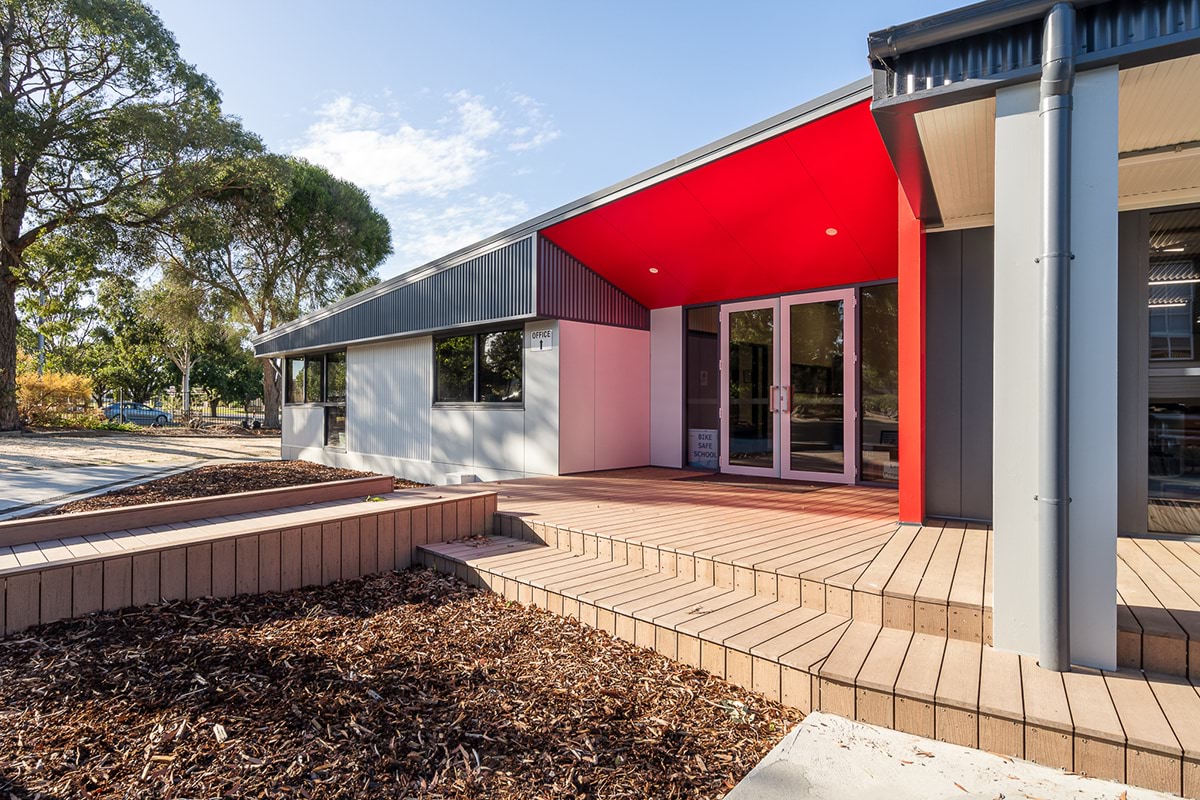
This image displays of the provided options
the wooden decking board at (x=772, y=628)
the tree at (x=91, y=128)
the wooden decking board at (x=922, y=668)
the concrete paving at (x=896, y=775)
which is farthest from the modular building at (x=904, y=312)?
the tree at (x=91, y=128)

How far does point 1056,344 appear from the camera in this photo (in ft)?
6.55

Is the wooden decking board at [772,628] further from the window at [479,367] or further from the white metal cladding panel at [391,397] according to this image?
the white metal cladding panel at [391,397]

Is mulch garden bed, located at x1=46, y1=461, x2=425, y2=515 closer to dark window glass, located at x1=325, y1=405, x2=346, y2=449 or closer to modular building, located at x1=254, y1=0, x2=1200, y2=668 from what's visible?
dark window glass, located at x1=325, y1=405, x2=346, y2=449

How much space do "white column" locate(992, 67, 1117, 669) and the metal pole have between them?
5 centimetres

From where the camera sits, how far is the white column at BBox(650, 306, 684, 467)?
7.66 metres

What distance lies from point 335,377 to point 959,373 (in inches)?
416

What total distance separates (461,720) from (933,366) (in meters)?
3.92

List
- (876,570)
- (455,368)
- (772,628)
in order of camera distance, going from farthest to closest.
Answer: (455,368) < (876,570) < (772,628)

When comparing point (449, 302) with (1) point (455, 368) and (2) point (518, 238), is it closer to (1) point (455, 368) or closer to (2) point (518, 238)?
(1) point (455, 368)

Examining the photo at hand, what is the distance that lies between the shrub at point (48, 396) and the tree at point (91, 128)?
9.06ft

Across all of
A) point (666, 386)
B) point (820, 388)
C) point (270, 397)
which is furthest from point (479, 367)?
point (270, 397)

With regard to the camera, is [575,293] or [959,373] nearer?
[959,373]

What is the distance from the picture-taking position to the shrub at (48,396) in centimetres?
1720

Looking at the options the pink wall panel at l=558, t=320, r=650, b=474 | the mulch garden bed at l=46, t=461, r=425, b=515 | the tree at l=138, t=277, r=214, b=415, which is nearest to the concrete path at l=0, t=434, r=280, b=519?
the mulch garden bed at l=46, t=461, r=425, b=515
